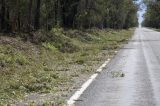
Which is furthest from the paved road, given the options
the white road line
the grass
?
the grass

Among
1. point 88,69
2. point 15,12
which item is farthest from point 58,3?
point 88,69

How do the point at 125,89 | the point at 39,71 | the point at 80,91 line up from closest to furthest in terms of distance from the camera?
the point at 80,91, the point at 125,89, the point at 39,71

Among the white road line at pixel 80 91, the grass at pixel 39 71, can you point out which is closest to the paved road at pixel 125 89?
the white road line at pixel 80 91

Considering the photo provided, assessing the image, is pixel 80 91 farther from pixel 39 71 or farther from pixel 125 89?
pixel 39 71

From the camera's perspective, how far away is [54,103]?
10.8 m

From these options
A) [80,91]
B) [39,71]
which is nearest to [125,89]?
[80,91]

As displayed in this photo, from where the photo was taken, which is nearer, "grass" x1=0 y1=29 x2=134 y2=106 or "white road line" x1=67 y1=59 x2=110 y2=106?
"white road line" x1=67 y1=59 x2=110 y2=106

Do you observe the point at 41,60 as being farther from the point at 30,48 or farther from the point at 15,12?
the point at 15,12

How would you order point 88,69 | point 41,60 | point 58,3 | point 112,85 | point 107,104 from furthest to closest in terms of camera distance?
point 58,3 → point 41,60 → point 88,69 → point 112,85 → point 107,104

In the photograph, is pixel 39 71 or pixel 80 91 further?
pixel 39 71

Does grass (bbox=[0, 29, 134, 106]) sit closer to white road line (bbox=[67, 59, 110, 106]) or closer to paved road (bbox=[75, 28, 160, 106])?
white road line (bbox=[67, 59, 110, 106])

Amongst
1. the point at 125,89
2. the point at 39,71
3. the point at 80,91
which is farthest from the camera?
the point at 39,71

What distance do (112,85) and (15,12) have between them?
2368 cm

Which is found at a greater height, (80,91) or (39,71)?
(80,91)
